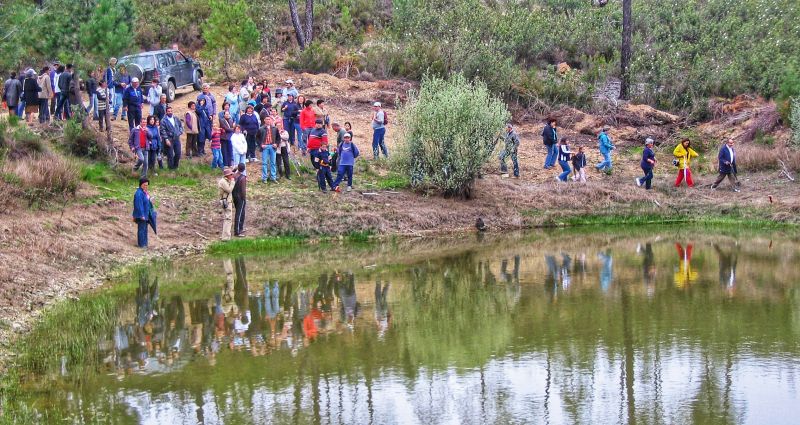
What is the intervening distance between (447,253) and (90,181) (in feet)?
30.8

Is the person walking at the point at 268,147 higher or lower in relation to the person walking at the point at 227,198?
higher

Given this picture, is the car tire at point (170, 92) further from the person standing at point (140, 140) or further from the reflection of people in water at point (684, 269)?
the reflection of people in water at point (684, 269)

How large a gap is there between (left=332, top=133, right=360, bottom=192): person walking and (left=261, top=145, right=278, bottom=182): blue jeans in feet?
5.76

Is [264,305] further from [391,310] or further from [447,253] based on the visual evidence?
[447,253]

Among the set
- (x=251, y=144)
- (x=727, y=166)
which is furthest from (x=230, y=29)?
(x=727, y=166)

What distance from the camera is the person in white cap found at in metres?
30.8

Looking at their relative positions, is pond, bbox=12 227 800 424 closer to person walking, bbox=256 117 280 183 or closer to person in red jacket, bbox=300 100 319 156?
person walking, bbox=256 117 280 183

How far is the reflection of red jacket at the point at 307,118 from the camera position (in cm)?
3016

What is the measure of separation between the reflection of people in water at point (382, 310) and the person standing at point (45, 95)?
514 inches

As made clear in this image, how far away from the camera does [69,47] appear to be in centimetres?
2830

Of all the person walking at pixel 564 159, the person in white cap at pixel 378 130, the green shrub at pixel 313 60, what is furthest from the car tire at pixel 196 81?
the person walking at pixel 564 159

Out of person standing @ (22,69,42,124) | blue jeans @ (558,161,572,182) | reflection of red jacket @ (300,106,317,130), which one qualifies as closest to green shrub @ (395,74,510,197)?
reflection of red jacket @ (300,106,317,130)

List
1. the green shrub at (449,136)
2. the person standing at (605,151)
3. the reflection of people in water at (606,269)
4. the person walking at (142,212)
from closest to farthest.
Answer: the reflection of people in water at (606,269), the person walking at (142,212), the green shrub at (449,136), the person standing at (605,151)

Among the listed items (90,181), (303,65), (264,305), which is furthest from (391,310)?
(303,65)
